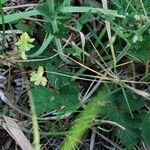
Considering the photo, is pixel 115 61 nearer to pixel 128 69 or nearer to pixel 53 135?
pixel 128 69

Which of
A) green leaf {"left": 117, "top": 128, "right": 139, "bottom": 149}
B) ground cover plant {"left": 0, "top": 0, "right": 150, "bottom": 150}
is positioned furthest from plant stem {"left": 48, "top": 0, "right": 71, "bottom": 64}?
green leaf {"left": 117, "top": 128, "right": 139, "bottom": 149}

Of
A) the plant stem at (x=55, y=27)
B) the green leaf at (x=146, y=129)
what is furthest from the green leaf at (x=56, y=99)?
the green leaf at (x=146, y=129)

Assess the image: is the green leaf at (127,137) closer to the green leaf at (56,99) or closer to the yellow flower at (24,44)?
the green leaf at (56,99)

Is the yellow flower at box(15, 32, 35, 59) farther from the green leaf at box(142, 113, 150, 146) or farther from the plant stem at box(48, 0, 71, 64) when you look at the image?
the green leaf at box(142, 113, 150, 146)

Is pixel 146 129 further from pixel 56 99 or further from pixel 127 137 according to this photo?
pixel 56 99

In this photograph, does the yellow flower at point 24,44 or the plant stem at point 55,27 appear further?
the yellow flower at point 24,44

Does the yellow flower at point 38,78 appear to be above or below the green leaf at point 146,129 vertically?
above

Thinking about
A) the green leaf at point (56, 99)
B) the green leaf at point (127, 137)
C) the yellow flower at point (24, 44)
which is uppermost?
the yellow flower at point (24, 44)

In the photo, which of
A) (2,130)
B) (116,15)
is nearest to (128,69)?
(116,15)

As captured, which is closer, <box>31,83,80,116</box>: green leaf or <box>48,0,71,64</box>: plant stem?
<box>48,0,71,64</box>: plant stem
